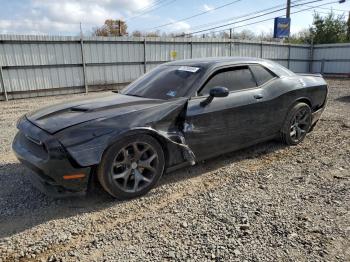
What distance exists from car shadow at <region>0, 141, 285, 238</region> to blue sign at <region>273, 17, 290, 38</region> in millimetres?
23472

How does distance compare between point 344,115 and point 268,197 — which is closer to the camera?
point 268,197

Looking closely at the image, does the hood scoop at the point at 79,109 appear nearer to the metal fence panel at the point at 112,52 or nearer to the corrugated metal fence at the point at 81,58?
the corrugated metal fence at the point at 81,58

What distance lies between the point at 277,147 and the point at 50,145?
12.0 ft

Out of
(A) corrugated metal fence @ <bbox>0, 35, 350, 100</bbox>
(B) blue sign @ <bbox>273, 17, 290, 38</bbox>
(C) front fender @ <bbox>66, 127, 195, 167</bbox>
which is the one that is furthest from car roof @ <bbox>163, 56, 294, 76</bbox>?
(B) blue sign @ <bbox>273, 17, 290, 38</bbox>

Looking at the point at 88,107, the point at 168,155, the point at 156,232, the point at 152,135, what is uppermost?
the point at 88,107

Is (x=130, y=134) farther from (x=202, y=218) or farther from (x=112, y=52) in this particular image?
(x=112, y=52)

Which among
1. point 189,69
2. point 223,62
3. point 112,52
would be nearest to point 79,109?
point 189,69

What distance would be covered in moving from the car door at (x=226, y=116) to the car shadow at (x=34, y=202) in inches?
18.0

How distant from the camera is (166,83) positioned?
4.14 meters

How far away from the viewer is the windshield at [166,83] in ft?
12.9

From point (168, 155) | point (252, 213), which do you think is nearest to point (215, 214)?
point (252, 213)

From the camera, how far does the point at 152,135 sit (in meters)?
3.43

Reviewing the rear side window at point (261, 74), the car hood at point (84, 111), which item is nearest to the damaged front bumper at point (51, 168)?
the car hood at point (84, 111)

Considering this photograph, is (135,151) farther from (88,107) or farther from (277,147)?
(277,147)
